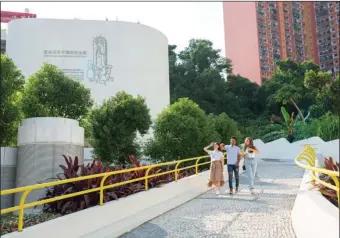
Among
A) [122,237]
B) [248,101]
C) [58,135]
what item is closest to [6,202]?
[58,135]

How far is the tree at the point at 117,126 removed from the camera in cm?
1739

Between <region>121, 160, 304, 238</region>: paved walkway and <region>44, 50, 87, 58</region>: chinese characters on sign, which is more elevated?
<region>44, 50, 87, 58</region>: chinese characters on sign

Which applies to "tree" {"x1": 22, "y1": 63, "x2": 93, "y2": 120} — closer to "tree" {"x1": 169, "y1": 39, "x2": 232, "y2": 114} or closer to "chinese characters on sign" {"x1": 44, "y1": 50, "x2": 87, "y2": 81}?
"chinese characters on sign" {"x1": 44, "y1": 50, "x2": 87, "y2": 81}

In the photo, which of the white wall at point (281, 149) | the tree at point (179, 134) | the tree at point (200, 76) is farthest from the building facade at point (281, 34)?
the tree at point (179, 134)

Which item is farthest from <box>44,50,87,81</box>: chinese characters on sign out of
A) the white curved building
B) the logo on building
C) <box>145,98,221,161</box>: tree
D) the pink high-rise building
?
the pink high-rise building

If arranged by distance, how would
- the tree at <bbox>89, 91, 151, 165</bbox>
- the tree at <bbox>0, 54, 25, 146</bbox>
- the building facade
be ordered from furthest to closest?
the building facade < the tree at <bbox>89, 91, 151, 165</bbox> < the tree at <bbox>0, 54, 25, 146</bbox>

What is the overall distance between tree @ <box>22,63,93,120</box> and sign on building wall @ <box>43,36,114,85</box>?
16.3 m

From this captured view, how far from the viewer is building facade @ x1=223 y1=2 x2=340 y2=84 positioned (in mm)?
59938

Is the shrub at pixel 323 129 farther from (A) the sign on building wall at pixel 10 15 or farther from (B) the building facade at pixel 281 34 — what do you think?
(A) the sign on building wall at pixel 10 15

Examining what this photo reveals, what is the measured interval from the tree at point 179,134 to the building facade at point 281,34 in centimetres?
4226

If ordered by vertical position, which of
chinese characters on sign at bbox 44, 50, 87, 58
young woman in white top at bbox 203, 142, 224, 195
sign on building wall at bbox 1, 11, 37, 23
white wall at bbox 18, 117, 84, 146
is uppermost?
sign on building wall at bbox 1, 11, 37, 23

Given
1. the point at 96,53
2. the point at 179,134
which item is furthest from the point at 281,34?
the point at 179,134

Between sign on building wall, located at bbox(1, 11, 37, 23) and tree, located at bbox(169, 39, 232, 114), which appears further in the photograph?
sign on building wall, located at bbox(1, 11, 37, 23)

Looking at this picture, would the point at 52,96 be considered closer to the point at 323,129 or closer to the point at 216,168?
the point at 216,168
